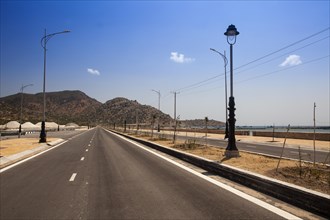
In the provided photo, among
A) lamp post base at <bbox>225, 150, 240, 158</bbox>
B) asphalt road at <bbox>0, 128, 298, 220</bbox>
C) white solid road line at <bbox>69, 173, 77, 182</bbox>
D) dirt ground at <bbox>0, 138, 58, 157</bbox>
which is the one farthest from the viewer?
dirt ground at <bbox>0, 138, 58, 157</bbox>

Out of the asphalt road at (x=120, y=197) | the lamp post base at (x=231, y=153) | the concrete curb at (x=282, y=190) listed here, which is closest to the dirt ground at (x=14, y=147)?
the asphalt road at (x=120, y=197)

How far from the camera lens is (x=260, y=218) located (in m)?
6.82

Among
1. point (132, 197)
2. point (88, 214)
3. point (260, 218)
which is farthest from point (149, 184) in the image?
point (260, 218)

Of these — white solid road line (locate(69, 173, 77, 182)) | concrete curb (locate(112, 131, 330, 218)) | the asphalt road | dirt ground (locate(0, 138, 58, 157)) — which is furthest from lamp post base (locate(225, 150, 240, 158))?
dirt ground (locate(0, 138, 58, 157))

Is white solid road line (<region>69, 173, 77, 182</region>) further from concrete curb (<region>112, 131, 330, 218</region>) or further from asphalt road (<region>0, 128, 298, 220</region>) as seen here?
concrete curb (<region>112, 131, 330, 218</region>)

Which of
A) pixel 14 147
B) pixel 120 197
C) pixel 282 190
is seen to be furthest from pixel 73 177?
pixel 14 147

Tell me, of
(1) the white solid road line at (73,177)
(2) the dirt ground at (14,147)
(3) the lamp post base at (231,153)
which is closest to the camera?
(1) the white solid road line at (73,177)

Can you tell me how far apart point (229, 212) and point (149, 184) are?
13.2 feet

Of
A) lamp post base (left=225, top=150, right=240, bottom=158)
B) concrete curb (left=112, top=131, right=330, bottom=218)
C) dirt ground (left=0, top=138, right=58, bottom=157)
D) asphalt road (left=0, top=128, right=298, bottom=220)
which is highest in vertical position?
lamp post base (left=225, top=150, right=240, bottom=158)

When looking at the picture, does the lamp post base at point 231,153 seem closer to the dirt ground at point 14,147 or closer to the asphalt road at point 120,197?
the asphalt road at point 120,197

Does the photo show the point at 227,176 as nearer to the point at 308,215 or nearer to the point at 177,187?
the point at 177,187

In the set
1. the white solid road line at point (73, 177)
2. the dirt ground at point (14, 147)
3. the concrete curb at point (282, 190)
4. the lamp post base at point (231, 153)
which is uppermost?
the lamp post base at point (231, 153)

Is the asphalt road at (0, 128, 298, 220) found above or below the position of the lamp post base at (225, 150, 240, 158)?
below

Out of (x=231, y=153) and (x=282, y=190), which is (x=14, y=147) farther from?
(x=282, y=190)
